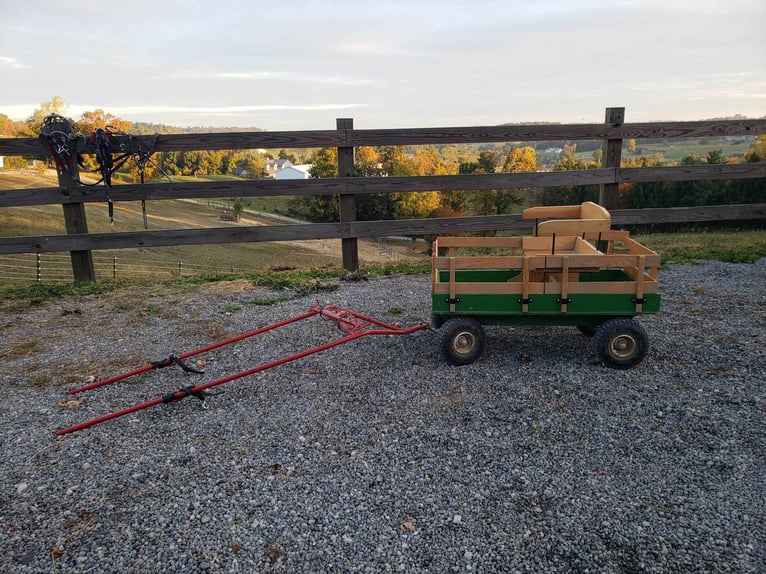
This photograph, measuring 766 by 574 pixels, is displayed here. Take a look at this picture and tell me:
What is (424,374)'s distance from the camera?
514 cm

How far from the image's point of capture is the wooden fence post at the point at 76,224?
795cm

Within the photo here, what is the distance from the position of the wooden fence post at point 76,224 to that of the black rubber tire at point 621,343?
722 cm

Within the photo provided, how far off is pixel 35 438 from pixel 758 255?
10.4 metres

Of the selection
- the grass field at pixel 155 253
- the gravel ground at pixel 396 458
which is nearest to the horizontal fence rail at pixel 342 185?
the gravel ground at pixel 396 458

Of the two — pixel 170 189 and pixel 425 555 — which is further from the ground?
pixel 170 189

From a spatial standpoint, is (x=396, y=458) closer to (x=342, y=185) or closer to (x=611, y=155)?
(x=342, y=185)

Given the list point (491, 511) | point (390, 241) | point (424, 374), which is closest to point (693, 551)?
point (491, 511)

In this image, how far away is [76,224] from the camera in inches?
324

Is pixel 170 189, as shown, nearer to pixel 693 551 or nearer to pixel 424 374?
pixel 424 374

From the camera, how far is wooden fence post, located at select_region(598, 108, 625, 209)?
8898 millimetres

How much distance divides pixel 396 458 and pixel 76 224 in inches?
266

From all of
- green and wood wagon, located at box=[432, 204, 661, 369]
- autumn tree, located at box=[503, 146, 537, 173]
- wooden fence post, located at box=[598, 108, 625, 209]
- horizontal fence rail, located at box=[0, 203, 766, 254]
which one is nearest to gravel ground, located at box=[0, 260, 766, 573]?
green and wood wagon, located at box=[432, 204, 661, 369]

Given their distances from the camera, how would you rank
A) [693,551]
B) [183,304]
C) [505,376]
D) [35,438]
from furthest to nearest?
[183,304] → [505,376] → [35,438] → [693,551]

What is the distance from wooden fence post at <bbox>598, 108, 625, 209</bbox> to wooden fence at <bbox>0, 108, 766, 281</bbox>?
0.02 meters
